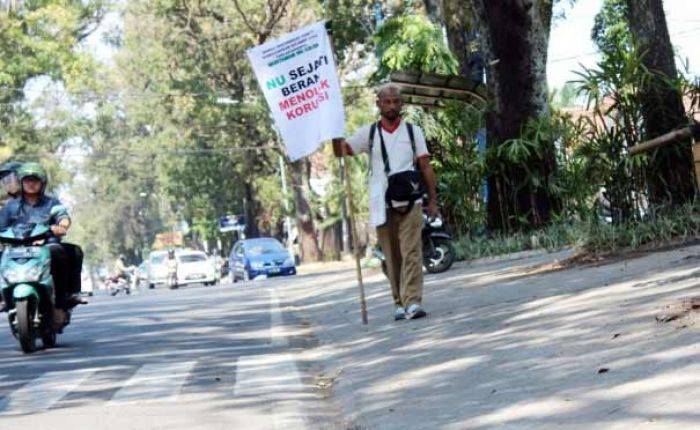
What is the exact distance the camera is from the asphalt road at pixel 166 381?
7246 mm

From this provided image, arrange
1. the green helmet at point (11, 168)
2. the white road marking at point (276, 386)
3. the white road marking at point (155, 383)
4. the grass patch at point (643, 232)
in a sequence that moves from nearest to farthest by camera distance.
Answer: the white road marking at point (276, 386), the white road marking at point (155, 383), the green helmet at point (11, 168), the grass patch at point (643, 232)

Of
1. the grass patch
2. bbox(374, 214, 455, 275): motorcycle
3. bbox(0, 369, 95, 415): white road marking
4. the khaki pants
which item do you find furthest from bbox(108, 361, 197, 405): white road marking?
bbox(374, 214, 455, 275): motorcycle

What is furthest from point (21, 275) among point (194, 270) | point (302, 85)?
point (194, 270)

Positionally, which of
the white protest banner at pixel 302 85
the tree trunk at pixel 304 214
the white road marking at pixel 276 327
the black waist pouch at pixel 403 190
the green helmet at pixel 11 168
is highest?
the tree trunk at pixel 304 214

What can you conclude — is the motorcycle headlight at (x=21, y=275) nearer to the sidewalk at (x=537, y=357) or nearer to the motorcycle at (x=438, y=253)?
the sidewalk at (x=537, y=357)

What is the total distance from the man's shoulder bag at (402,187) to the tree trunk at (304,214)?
43558mm

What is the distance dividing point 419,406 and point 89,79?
42.7 m

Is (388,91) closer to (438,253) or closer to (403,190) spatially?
(403,190)

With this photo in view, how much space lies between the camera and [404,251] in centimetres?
1112

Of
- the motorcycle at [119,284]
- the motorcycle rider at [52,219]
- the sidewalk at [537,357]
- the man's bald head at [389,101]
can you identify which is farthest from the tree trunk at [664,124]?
the motorcycle at [119,284]

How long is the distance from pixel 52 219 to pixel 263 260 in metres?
32.6

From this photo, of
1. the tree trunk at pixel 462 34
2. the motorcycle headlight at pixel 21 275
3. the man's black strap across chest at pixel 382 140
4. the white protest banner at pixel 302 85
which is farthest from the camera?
the tree trunk at pixel 462 34

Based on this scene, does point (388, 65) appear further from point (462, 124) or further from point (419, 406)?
point (419, 406)

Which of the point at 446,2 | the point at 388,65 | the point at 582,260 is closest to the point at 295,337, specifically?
the point at 582,260
